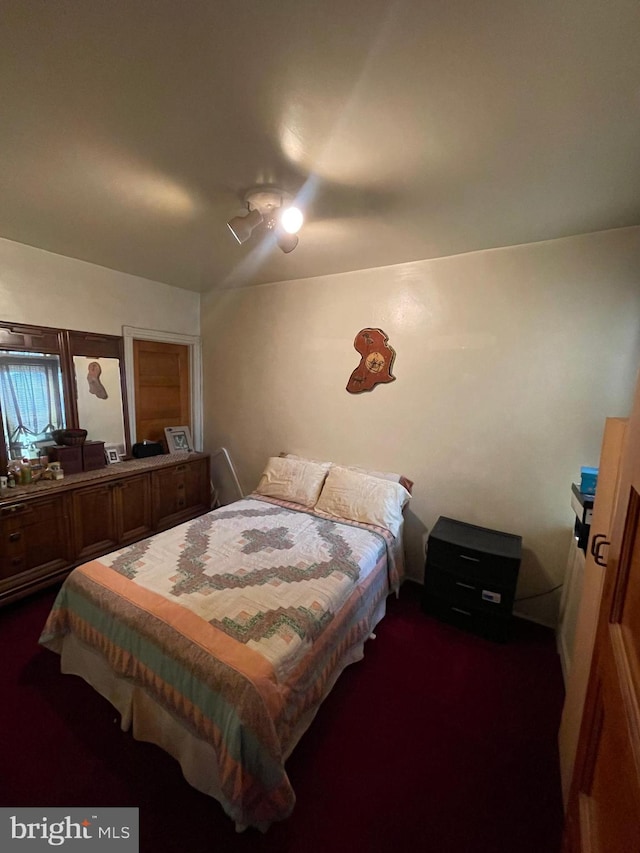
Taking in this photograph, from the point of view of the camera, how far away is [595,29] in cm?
81

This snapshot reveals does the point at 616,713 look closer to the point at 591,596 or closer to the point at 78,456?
the point at 591,596

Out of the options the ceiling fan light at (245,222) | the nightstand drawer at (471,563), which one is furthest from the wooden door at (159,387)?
the nightstand drawer at (471,563)

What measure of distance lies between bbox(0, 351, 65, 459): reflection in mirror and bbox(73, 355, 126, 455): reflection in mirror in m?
0.15

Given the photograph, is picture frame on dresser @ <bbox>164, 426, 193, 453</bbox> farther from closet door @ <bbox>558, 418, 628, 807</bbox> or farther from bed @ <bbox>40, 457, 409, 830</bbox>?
closet door @ <bbox>558, 418, 628, 807</bbox>

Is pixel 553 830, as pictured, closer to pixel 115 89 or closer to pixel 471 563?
pixel 471 563

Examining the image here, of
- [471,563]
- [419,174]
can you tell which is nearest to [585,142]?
[419,174]

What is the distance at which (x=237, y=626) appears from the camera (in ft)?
4.43

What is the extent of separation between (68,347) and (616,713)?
3.54m

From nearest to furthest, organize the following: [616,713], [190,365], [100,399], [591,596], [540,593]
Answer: [616,713], [591,596], [540,593], [100,399], [190,365]

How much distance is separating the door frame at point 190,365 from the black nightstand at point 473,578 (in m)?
2.79

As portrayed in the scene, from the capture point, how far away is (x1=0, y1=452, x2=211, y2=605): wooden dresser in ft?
7.00

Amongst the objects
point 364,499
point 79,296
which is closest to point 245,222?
point 364,499

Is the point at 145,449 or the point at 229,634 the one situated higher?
the point at 145,449

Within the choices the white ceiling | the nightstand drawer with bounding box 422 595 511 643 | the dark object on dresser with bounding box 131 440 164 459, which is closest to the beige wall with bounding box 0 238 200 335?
the white ceiling
